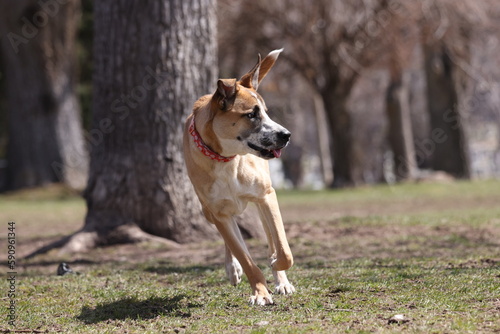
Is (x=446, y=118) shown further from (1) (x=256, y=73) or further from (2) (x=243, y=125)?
(2) (x=243, y=125)

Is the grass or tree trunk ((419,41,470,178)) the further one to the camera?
tree trunk ((419,41,470,178))

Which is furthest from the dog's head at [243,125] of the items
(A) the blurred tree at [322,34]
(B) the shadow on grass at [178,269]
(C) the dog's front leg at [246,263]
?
(A) the blurred tree at [322,34]

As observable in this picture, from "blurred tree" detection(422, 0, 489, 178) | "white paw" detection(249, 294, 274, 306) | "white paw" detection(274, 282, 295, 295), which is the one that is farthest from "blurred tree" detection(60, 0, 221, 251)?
"blurred tree" detection(422, 0, 489, 178)

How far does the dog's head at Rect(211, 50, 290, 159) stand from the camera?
17.9 feet

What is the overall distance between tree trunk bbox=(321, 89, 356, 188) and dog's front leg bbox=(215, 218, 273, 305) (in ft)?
51.5

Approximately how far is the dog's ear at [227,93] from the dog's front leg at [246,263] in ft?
2.93

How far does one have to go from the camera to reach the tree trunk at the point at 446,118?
2461 cm

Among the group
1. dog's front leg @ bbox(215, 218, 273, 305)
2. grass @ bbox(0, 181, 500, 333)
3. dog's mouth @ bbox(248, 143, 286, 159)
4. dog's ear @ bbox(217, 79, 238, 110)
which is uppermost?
dog's ear @ bbox(217, 79, 238, 110)

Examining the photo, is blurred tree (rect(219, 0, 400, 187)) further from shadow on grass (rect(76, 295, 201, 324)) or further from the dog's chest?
shadow on grass (rect(76, 295, 201, 324))

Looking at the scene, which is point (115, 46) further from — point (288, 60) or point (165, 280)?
point (288, 60)

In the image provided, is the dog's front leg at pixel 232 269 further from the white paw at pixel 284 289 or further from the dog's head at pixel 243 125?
the dog's head at pixel 243 125

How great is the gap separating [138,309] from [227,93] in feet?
5.55

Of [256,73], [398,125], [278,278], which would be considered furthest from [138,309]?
[398,125]

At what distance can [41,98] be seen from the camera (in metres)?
22.4
